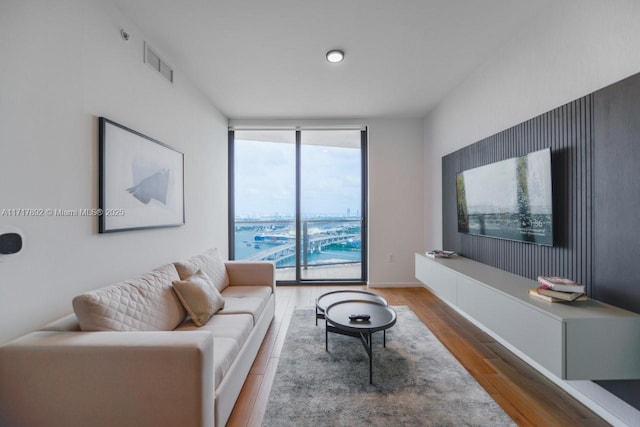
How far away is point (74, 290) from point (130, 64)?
167 centimetres

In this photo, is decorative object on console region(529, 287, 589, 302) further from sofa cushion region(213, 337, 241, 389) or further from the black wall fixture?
sofa cushion region(213, 337, 241, 389)

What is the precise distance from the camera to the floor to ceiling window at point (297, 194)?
14.8 feet

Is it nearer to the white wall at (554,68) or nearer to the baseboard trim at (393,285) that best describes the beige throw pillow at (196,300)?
the white wall at (554,68)

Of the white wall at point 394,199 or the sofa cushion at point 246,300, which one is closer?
the sofa cushion at point 246,300

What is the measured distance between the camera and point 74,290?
1.59 meters

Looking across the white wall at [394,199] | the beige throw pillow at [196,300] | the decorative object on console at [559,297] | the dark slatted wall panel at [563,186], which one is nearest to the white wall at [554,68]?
the dark slatted wall panel at [563,186]

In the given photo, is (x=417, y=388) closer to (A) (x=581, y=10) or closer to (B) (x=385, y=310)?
(B) (x=385, y=310)

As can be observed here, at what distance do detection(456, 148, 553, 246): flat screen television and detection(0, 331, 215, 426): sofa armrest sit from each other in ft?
7.92

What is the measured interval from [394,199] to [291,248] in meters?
1.93

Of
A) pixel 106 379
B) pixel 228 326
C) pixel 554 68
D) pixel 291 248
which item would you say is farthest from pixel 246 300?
pixel 554 68

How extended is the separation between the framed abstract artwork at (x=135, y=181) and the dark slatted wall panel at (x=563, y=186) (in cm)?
310

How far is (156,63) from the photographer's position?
238 cm

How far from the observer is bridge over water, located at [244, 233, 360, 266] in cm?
466

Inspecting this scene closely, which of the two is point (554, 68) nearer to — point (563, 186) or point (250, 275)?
point (563, 186)
